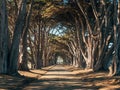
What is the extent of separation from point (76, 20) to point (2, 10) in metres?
20.2

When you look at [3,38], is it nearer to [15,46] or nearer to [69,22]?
[15,46]

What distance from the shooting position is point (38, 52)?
5509 centimetres

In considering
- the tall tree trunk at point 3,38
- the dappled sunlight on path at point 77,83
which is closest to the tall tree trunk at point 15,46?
the tall tree trunk at point 3,38

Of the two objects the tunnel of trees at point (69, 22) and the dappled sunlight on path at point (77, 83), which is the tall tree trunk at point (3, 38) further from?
the dappled sunlight on path at point (77, 83)

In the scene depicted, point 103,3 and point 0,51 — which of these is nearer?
point 0,51

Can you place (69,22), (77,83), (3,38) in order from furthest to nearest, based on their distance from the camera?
(69,22), (3,38), (77,83)

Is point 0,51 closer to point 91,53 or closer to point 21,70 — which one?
point 21,70

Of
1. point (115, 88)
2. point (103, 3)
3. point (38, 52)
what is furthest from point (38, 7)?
point (115, 88)

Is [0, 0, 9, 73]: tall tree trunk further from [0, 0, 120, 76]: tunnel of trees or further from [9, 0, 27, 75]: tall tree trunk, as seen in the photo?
[9, 0, 27, 75]: tall tree trunk

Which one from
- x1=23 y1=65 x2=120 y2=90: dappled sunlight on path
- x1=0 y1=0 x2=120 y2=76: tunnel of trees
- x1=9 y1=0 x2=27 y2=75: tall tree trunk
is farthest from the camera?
x1=9 y1=0 x2=27 y2=75: tall tree trunk

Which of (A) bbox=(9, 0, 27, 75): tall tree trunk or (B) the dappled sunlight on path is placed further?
(A) bbox=(9, 0, 27, 75): tall tree trunk

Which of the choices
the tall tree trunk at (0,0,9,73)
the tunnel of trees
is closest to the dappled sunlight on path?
the tunnel of trees

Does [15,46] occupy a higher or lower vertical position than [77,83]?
higher

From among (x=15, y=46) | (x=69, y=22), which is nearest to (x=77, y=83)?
(x=15, y=46)
